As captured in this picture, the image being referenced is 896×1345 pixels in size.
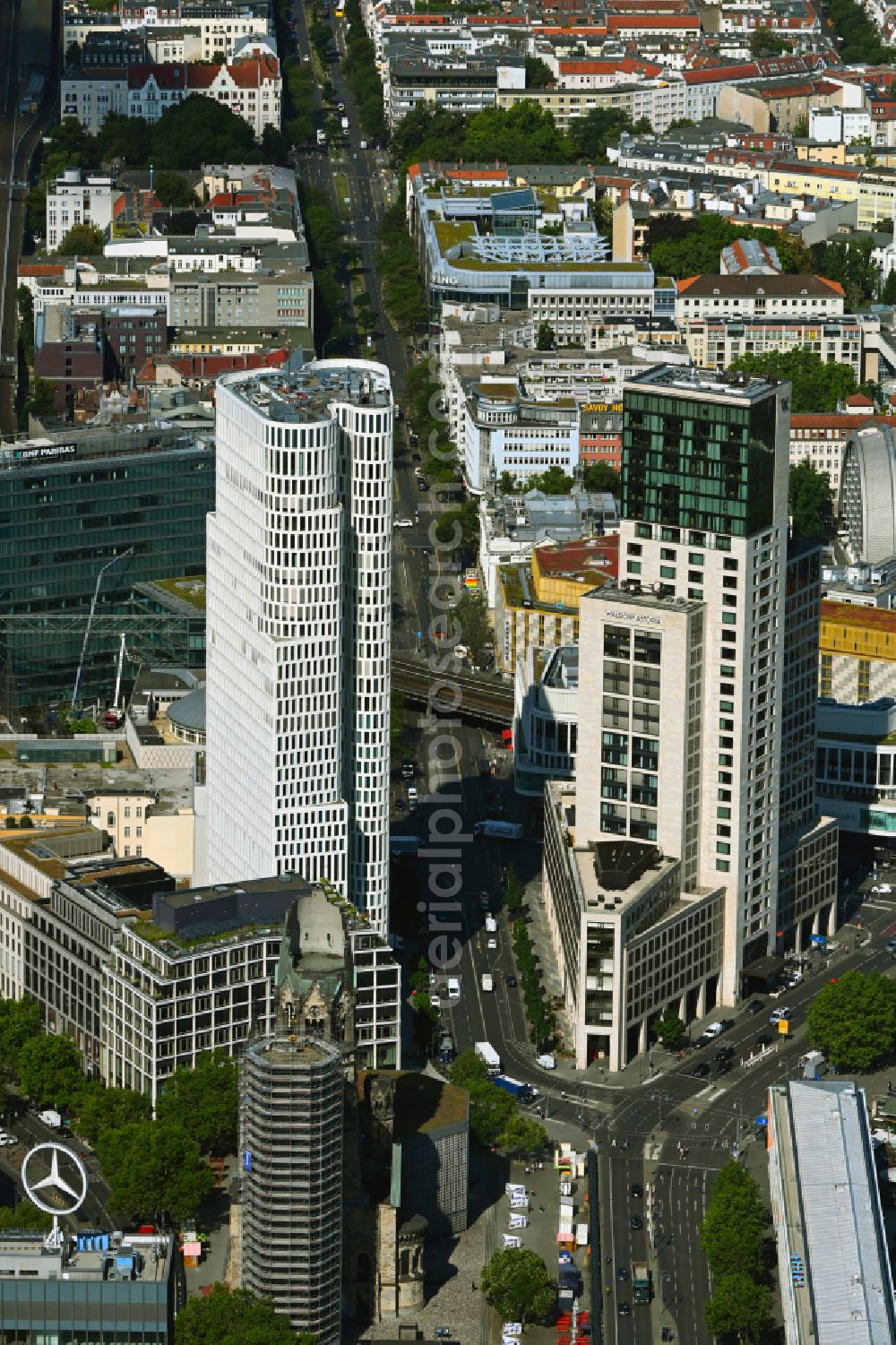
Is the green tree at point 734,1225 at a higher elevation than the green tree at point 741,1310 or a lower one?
higher

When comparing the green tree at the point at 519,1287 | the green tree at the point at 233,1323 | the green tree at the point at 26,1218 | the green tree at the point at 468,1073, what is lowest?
the green tree at the point at 519,1287

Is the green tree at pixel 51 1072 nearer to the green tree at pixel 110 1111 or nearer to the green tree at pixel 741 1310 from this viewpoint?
the green tree at pixel 110 1111

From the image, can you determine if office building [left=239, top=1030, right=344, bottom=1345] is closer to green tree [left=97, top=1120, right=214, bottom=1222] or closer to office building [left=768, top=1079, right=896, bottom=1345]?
green tree [left=97, top=1120, right=214, bottom=1222]

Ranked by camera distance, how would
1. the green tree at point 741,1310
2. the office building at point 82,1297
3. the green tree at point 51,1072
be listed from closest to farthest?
the office building at point 82,1297 < the green tree at point 741,1310 < the green tree at point 51,1072

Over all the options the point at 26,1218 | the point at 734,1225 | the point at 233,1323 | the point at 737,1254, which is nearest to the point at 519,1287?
the point at 737,1254

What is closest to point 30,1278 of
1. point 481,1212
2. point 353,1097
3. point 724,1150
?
point 353,1097

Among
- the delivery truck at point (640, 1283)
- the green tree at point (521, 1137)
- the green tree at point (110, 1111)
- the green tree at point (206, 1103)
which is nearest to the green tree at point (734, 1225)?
the delivery truck at point (640, 1283)
